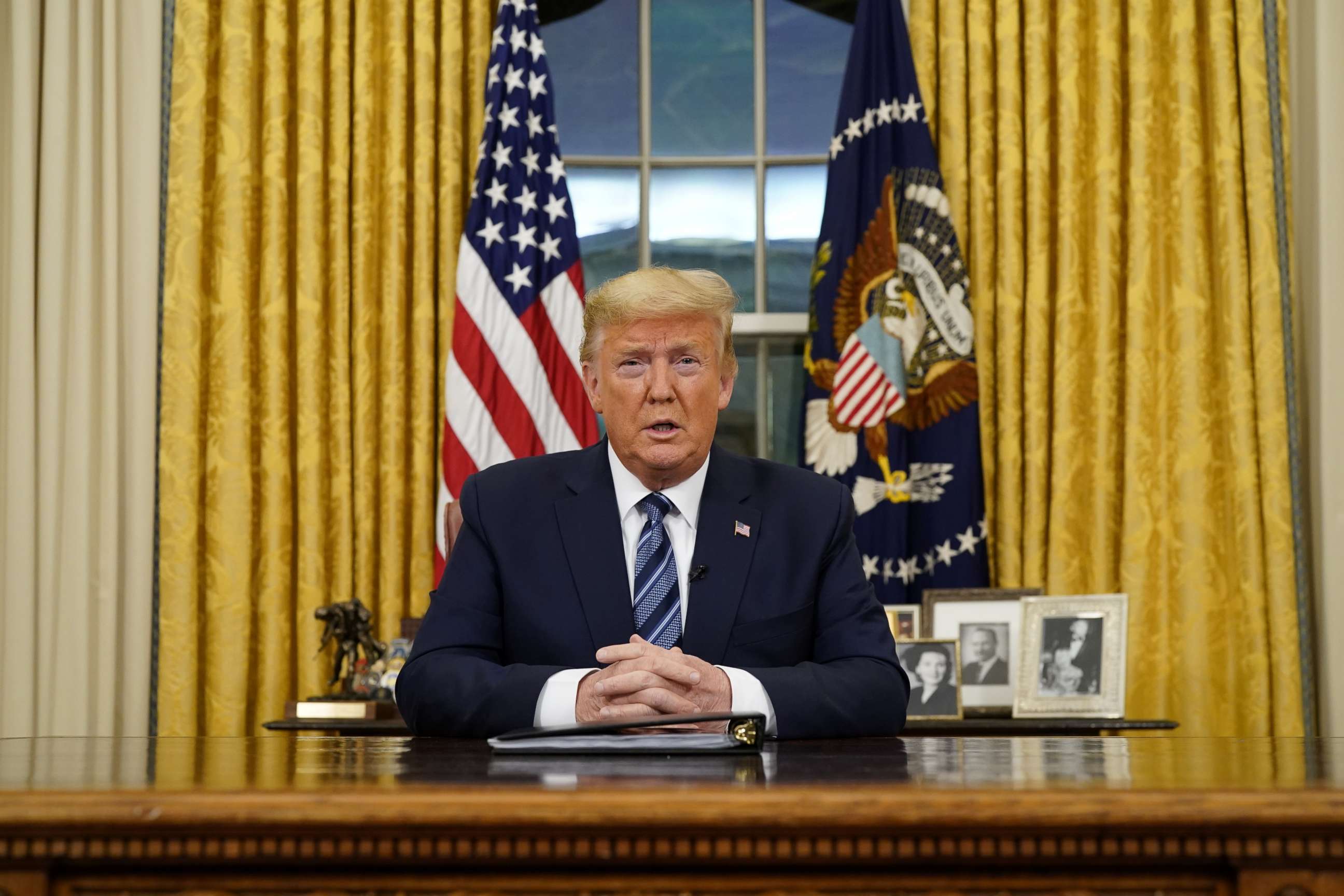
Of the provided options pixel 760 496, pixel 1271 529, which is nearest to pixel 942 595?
pixel 1271 529

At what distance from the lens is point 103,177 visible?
4035 millimetres

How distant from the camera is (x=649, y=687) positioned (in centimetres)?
181

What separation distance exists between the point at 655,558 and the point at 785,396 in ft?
7.21

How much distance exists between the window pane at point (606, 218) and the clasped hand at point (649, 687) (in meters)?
2.68

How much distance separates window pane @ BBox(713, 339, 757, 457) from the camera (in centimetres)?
434

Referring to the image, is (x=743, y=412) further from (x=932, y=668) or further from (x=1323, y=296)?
(x=1323, y=296)

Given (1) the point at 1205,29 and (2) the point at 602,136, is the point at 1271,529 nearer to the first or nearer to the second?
(1) the point at 1205,29

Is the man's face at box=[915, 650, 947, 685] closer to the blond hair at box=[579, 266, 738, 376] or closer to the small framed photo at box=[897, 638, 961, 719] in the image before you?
the small framed photo at box=[897, 638, 961, 719]

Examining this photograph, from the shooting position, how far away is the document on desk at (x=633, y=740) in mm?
1438

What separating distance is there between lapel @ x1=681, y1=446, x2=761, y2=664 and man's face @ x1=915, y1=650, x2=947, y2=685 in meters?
1.40

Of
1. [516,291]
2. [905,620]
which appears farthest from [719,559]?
[516,291]

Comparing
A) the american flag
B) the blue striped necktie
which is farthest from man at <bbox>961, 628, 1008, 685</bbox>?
the blue striped necktie

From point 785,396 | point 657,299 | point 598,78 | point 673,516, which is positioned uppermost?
point 598,78

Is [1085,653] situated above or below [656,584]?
below
